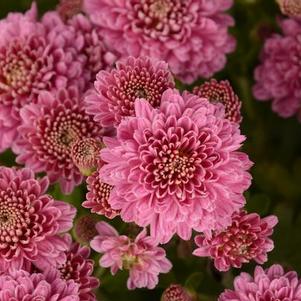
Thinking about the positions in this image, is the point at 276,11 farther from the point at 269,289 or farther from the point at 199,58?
the point at 269,289

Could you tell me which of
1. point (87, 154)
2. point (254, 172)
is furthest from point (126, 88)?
point (254, 172)

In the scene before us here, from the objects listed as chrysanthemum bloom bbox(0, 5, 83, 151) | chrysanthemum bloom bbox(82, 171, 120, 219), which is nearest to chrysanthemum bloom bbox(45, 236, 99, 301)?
chrysanthemum bloom bbox(82, 171, 120, 219)

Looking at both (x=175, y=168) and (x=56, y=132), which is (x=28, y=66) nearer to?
(x=56, y=132)

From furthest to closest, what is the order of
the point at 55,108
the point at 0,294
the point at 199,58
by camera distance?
the point at 199,58 → the point at 55,108 → the point at 0,294

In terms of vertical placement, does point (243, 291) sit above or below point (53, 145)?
below

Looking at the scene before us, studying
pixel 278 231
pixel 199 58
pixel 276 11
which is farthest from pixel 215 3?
pixel 278 231

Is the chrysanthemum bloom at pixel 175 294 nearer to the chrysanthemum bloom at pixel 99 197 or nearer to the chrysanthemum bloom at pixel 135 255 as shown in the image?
the chrysanthemum bloom at pixel 135 255

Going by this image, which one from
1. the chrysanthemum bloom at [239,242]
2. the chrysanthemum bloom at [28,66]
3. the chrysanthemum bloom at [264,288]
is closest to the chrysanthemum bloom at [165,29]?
the chrysanthemum bloom at [28,66]
